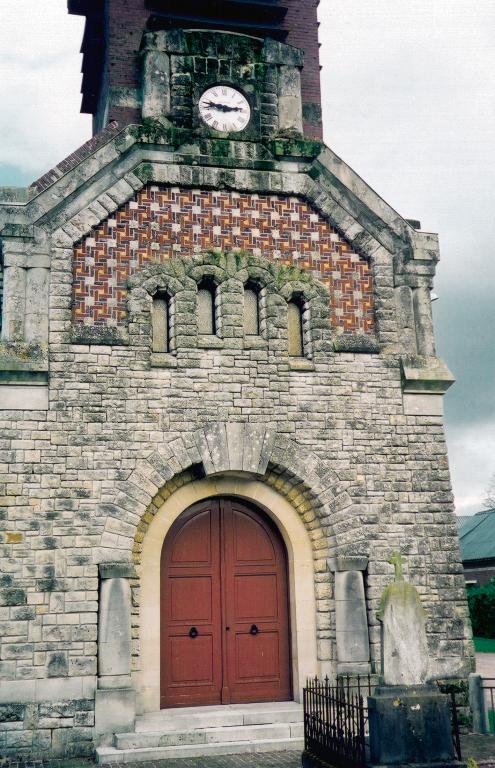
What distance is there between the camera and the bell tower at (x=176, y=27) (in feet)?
53.2

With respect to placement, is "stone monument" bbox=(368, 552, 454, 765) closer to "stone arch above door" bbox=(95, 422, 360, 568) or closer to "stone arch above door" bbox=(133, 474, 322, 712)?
"stone arch above door" bbox=(95, 422, 360, 568)

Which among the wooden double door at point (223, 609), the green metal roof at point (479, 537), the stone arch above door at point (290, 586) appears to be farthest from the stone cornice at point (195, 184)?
the green metal roof at point (479, 537)

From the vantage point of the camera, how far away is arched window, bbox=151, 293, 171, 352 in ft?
41.9

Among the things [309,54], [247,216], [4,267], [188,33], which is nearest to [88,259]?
[4,267]

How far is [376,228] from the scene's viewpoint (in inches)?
550

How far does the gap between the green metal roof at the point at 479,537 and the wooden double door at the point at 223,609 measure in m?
23.9

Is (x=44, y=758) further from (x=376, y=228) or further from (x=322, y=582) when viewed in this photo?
(x=376, y=228)

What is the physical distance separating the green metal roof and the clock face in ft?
83.7

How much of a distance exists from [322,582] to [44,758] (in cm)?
449

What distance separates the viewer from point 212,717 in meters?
11.3

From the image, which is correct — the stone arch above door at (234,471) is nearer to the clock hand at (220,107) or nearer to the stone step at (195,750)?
the stone step at (195,750)

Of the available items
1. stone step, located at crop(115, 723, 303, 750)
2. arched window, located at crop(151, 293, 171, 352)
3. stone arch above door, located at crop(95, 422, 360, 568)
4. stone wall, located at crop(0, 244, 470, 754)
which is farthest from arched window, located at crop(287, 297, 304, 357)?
stone step, located at crop(115, 723, 303, 750)

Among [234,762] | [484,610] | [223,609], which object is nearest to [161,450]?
[223,609]

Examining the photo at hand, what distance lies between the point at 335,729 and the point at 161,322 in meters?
6.41
